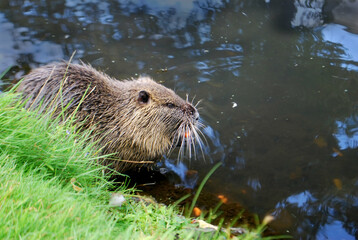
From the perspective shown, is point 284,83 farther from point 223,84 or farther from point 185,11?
point 185,11

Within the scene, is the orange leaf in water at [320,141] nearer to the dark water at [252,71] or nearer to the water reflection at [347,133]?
the dark water at [252,71]

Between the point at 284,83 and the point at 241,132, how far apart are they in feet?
3.38

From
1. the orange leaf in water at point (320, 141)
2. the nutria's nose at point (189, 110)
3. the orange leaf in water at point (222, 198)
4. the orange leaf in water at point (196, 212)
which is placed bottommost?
the orange leaf in water at point (196, 212)

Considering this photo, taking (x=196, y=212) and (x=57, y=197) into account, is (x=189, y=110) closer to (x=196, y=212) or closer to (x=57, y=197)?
(x=196, y=212)

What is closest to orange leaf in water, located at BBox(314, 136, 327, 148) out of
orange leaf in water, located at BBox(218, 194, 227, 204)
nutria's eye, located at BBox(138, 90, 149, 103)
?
orange leaf in water, located at BBox(218, 194, 227, 204)

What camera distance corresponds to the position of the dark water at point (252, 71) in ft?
11.7

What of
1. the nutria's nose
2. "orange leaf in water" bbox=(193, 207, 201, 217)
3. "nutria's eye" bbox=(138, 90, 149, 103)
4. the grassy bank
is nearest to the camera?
the grassy bank

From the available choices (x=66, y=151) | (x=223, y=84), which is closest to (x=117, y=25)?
(x=223, y=84)

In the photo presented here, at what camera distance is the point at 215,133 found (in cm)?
413

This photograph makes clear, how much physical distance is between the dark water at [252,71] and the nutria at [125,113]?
1.57 feet

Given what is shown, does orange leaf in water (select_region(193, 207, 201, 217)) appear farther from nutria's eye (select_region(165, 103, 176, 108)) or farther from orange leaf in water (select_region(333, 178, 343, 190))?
orange leaf in water (select_region(333, 178, 343, 190))

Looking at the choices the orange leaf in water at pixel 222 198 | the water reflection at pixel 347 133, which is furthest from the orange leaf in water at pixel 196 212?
the water reflection at pixel 347 133

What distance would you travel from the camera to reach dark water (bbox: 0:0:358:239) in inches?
140

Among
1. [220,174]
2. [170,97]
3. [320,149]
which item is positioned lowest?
[220,174]
